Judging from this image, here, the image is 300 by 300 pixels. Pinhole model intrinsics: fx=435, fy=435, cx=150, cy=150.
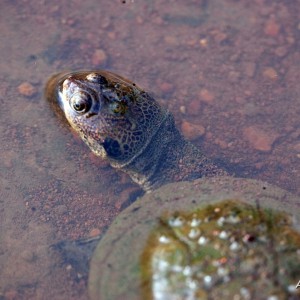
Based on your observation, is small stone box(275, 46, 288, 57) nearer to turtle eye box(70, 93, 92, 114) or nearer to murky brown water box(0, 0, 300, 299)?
murky brown water box(0, 0, 300, 299)

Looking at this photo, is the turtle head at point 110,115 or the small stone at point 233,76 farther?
the small stone at point 233,76

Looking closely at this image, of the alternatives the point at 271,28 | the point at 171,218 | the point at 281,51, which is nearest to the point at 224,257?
the point at 171,218

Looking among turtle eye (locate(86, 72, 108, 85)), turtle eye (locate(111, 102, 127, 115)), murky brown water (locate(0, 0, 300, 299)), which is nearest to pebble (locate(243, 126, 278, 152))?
murky brown water (locate(0, 0, 300, 299))

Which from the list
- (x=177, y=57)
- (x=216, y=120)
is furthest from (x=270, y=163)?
(x=177, y=57)

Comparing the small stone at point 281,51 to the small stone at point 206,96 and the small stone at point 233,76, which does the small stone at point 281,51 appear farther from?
the small stone at point 206,96

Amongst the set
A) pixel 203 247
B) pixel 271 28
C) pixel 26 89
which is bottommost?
pixel 26 89

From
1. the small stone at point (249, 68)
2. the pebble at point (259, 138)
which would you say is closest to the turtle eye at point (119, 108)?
the pebble at point (259, 138)

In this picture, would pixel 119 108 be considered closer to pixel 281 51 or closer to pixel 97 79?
pixel 97 79
